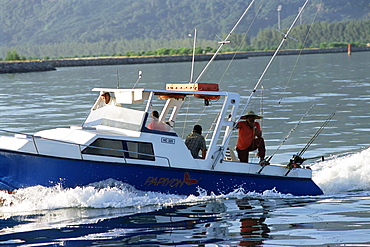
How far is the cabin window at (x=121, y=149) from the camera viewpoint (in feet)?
41.2

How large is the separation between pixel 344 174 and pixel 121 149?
6016 millimetres

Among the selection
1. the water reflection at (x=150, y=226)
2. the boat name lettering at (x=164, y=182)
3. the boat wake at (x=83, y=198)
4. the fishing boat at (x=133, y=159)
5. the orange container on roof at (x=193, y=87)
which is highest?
the orange container on roof at (x=193, y=87)

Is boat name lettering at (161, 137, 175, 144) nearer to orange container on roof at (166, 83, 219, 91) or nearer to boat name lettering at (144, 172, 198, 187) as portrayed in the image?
boat name lettering at (144, 172, 198, 187)

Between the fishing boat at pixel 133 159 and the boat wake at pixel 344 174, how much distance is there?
1425 mm

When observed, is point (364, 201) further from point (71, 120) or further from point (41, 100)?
point (41, 100)

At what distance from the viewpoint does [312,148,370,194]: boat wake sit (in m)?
15.2

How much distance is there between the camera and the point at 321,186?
50.6 ft

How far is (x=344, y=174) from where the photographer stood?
15758 mm

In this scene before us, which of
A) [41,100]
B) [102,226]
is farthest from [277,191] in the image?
[41,100]

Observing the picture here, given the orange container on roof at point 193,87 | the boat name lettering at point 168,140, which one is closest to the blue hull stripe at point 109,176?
the boat name lettering at point 168,140

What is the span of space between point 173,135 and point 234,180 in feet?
5.51

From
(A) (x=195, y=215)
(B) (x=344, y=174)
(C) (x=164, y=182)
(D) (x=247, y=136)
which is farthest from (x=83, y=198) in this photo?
(B) (x=344, y=174)

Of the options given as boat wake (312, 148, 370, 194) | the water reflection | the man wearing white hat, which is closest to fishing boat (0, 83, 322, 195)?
the man wearing white hat

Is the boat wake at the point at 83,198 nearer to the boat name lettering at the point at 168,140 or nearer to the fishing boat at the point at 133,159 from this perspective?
the fishing boat at the point at 133,159
